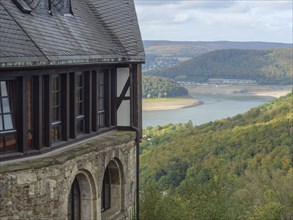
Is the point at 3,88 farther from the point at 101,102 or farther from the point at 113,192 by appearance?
the point at 113,192

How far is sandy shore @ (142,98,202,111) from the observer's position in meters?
133

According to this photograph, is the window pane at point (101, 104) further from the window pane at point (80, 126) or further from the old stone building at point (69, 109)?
the window pane at point (80, 126)

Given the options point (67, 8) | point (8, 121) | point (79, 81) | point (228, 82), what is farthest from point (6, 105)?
point (228, 82)

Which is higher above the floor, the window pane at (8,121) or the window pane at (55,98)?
the window pane at (55,98)

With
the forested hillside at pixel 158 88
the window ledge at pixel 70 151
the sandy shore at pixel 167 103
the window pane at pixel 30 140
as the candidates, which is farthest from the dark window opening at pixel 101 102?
the forested hillside at pixel 158 88

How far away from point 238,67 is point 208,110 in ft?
143

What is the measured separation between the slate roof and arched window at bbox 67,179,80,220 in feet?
10.3

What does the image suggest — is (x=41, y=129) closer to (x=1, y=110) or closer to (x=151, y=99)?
(x=1, y=110)

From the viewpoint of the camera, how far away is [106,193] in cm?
1703

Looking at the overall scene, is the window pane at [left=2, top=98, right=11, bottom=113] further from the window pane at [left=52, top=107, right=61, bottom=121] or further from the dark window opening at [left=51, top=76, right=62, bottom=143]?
the window pane at [left=52, top=107, right=61, bottom=121]

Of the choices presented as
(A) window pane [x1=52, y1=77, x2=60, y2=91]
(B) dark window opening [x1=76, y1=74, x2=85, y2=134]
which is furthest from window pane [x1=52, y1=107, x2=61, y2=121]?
(B) dark window opening [x1=76, y1=74, x2=85, y2=134]

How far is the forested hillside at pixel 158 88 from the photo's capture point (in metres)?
138

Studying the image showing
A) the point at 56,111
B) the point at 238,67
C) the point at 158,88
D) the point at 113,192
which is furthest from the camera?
the point at 238,67

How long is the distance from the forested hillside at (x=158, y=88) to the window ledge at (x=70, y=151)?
121 m
